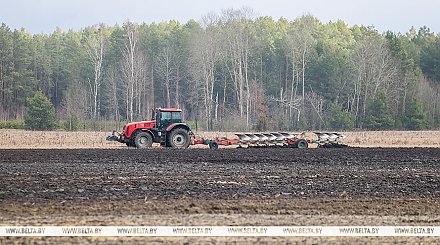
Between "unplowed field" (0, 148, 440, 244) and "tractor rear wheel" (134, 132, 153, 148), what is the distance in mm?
5819

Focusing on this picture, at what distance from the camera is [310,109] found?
78.3 metres

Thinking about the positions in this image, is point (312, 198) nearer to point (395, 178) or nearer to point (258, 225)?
point (258, 225)

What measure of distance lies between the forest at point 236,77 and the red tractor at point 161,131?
1091 inches

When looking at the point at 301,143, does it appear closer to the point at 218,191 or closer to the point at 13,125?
the point at 218,191

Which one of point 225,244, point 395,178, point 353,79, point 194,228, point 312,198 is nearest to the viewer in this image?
point 225,244

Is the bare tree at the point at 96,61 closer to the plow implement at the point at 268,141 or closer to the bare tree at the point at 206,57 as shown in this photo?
the bare tree at the point at 206,57

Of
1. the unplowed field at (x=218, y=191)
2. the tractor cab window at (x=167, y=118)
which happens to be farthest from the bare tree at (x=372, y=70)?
the unplowed field at (x=218, y=191)

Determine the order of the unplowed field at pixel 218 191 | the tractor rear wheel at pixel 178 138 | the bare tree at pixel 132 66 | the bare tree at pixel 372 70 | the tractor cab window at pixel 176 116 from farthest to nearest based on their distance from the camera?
the bare tree at pixel 372 70 < the bare tree at pixel 132 66 < the tractor cab window at pixel 176 116 < the tractor rear wheel at pixel 178 138 < the unplowed field at pixel 218 191

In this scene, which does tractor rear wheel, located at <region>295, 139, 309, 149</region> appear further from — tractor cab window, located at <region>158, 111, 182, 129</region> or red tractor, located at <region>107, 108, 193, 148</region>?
tractor cab window, located at <region>158, 111, 182, 129</region>

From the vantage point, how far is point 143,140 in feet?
119

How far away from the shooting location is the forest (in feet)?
227

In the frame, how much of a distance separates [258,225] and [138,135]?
75.8 feet

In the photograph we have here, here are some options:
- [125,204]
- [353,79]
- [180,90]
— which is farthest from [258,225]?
[180,90]

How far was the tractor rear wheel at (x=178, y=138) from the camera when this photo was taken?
36125 millimetres
